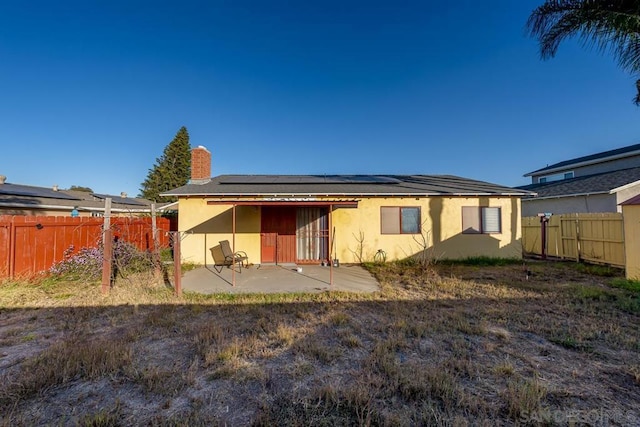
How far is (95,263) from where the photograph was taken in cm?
745

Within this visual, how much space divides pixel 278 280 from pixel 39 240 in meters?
6.30

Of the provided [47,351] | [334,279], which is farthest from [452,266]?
[47,351]

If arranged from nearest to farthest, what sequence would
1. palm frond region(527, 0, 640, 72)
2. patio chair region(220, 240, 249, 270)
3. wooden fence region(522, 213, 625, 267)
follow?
palm frond region(527, 0, 640, 72), wooden fence region(522, 213, 625, 267), patio chair region(220, 240, 249, 270)

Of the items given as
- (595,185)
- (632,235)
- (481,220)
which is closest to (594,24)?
(632,235)

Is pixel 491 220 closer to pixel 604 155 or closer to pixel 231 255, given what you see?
pixel 231 255

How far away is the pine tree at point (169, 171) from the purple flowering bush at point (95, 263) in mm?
29690

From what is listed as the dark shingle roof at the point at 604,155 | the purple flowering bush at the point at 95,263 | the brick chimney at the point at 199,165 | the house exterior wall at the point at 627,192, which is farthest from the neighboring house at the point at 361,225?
the dark shingle roof at the point at 604,155

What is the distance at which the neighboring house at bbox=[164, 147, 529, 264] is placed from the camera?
9883 millimetres

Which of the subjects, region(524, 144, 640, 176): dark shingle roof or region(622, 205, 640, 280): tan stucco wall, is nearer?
region(622, 205, 640, 280): tan stucco wall

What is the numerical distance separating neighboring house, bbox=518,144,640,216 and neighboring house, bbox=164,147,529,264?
4882 millimetres

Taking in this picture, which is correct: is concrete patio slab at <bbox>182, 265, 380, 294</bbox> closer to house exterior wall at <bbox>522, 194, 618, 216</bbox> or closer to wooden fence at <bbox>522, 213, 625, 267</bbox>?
wooden fence at <bbox>522, 213, 625, 267</bbox>

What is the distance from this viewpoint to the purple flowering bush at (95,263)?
728 centimetres

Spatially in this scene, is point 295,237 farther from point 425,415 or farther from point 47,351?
point 425,415

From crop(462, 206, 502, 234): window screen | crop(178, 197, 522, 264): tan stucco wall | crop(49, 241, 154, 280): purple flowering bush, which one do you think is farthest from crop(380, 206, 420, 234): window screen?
crop(49, 241, 154, 280): purple flowering bush
